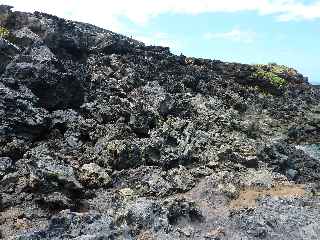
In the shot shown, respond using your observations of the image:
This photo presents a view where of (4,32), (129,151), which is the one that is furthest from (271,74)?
(129,151)

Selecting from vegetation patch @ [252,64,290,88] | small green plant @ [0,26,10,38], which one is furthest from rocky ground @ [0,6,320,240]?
vegetation patch @ [252,64,290,88]

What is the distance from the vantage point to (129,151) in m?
38.6

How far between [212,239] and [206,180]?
31.9ft

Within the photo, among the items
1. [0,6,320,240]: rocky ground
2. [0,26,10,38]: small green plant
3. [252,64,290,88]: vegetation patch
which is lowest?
[0,6,320,240]: rocky ground

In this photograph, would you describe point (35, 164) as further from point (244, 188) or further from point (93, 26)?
point (93, 26)

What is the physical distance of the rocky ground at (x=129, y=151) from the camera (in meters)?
29.0

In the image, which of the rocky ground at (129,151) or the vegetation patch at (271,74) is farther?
Result: the vegetation patch at (271,74)

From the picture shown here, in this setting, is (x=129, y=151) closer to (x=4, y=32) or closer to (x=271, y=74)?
(x=4, y=32)

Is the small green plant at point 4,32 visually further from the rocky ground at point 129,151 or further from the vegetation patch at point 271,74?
the vegetation patch at point 271,74

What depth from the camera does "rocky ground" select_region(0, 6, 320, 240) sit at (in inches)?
1143

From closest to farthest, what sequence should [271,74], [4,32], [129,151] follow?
[129,151], [4,32], [271,74]

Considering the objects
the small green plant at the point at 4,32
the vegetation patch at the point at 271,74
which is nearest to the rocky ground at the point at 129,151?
the small green plant at the point at 4,32

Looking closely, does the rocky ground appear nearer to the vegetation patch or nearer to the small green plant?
the small green plant

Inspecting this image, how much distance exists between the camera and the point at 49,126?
40281mm
